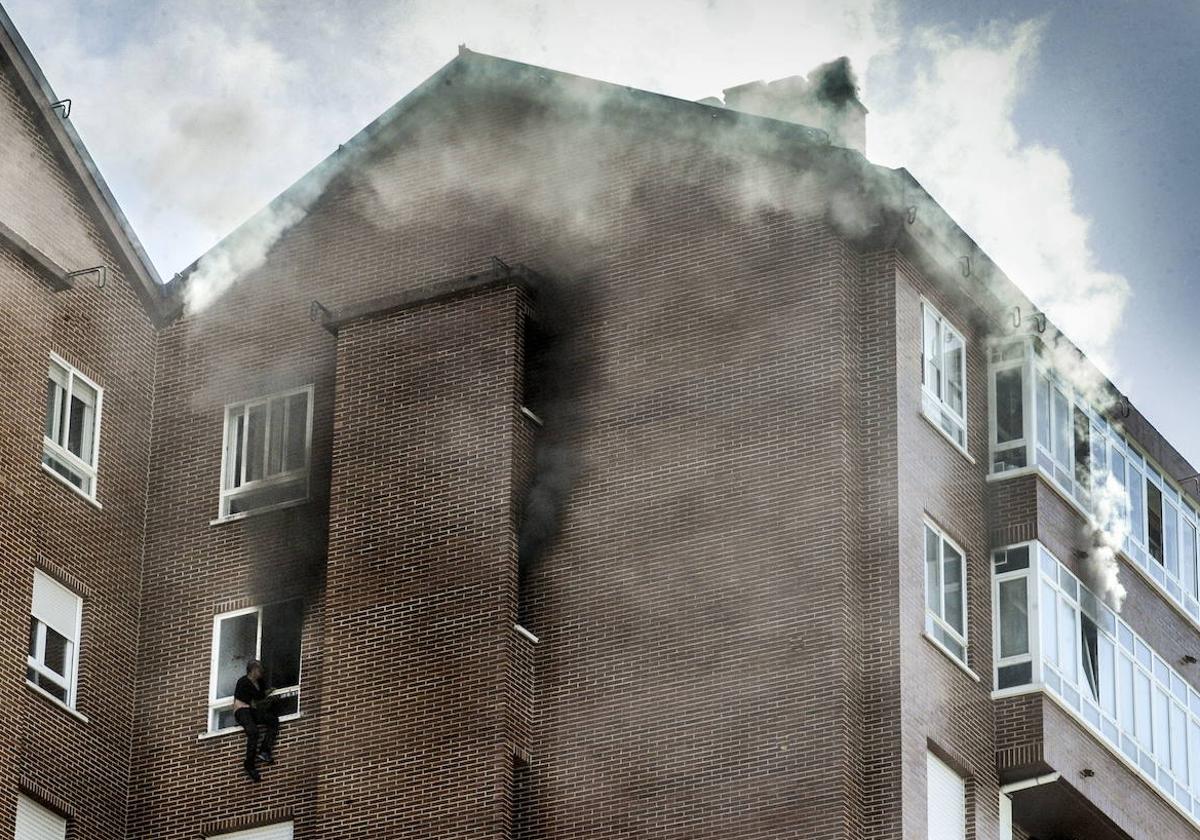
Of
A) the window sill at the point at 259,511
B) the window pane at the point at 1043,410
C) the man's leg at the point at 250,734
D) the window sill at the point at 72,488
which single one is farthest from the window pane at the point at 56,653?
the window pane at the point at 1043,410

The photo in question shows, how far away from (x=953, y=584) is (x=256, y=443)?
33.1ft

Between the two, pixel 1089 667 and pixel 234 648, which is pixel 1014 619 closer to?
pixel 1089 667

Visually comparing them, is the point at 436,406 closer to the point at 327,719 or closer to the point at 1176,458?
the point at 327,719

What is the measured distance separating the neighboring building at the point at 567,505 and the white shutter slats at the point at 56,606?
0.07 metres

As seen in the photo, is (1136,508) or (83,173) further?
(1136,508)

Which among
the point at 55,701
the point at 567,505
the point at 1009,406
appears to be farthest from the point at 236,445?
the point at 1009,406

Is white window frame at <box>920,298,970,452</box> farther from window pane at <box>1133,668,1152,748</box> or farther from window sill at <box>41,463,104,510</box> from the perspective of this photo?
window sill at <box>41,463,104,510</box>

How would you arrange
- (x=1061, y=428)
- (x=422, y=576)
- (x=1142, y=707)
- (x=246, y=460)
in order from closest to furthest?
(x=422, y=576) → (x=1061, y=428) → (x=1142, y=707) → (x=246, y=460)

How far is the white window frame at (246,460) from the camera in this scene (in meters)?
35.9

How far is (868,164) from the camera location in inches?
1336

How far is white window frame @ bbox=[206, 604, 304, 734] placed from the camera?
3450cm

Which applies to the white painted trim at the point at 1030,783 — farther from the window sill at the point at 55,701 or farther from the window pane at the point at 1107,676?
the window sill at the point at 55,701

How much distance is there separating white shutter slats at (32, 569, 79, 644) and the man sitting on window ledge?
2.44 m

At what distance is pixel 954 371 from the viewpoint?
115 ft
